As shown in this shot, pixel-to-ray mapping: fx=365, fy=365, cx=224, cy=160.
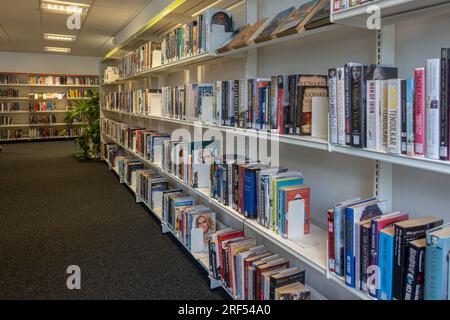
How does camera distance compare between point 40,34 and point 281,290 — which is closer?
point 281,290

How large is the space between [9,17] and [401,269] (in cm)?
696

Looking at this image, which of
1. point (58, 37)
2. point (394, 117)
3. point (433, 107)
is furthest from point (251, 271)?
point (58, 37)

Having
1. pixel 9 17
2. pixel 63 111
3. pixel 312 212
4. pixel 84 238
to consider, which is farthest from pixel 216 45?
pixel 63 111

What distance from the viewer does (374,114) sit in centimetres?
112

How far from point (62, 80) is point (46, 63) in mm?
713

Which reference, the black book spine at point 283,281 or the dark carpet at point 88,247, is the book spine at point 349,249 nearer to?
the black book spine at point 283,281

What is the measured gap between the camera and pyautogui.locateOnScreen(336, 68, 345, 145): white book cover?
3.98ft

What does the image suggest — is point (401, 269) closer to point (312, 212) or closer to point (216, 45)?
point (312, 212)

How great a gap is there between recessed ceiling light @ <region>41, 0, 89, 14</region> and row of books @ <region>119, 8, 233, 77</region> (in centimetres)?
204

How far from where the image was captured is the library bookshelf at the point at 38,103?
409 inches

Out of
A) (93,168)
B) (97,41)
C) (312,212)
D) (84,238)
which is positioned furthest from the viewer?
(97,41)

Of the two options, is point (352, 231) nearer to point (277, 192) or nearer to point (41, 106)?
point (277, 192)

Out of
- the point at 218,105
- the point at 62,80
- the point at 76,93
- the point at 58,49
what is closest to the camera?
the point at 218,105

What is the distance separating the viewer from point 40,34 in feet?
25.0
